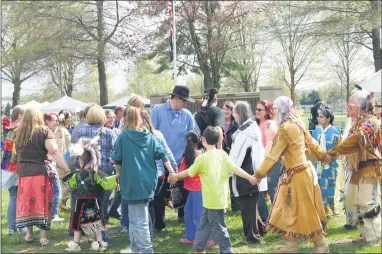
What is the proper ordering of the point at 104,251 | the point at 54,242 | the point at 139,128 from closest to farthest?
the point at 139,128, the point at 104,251, the point at 54,242

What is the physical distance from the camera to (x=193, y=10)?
25297 millimetres

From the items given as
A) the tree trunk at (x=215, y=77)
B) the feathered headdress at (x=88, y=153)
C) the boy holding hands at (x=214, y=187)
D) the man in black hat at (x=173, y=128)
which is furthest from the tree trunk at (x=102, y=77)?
the boy holding hands at (x=214, y=187)

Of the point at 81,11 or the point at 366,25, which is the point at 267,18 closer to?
the point at 366,25

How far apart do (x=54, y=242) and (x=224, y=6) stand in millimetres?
21461

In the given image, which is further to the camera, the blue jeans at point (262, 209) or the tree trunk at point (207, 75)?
the tree trunk at point (207, 75)

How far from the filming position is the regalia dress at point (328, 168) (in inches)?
287

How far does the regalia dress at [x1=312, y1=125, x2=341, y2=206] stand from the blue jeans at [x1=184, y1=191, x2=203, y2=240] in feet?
8.12

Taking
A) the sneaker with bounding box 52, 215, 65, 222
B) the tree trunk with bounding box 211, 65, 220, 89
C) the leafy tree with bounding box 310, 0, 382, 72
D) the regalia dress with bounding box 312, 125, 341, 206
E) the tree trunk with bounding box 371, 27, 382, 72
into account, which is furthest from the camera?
the tree trunk with bounding box 211, 65, 220, 89

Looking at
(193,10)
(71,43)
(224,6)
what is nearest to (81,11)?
(71,43)

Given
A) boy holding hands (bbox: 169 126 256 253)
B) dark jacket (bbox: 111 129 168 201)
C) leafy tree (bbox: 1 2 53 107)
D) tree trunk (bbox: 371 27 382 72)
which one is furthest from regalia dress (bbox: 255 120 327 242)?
leafy tree (bbox: 1 2 53 107)

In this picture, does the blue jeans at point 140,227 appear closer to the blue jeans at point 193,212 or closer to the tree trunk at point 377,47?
the blue jeans at point 193,212

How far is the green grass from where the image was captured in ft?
18.3

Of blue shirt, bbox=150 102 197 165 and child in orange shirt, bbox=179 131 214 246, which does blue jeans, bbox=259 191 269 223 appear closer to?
child in orange shirt, bbox=179 131 214 246

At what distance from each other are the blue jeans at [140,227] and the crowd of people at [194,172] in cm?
1
